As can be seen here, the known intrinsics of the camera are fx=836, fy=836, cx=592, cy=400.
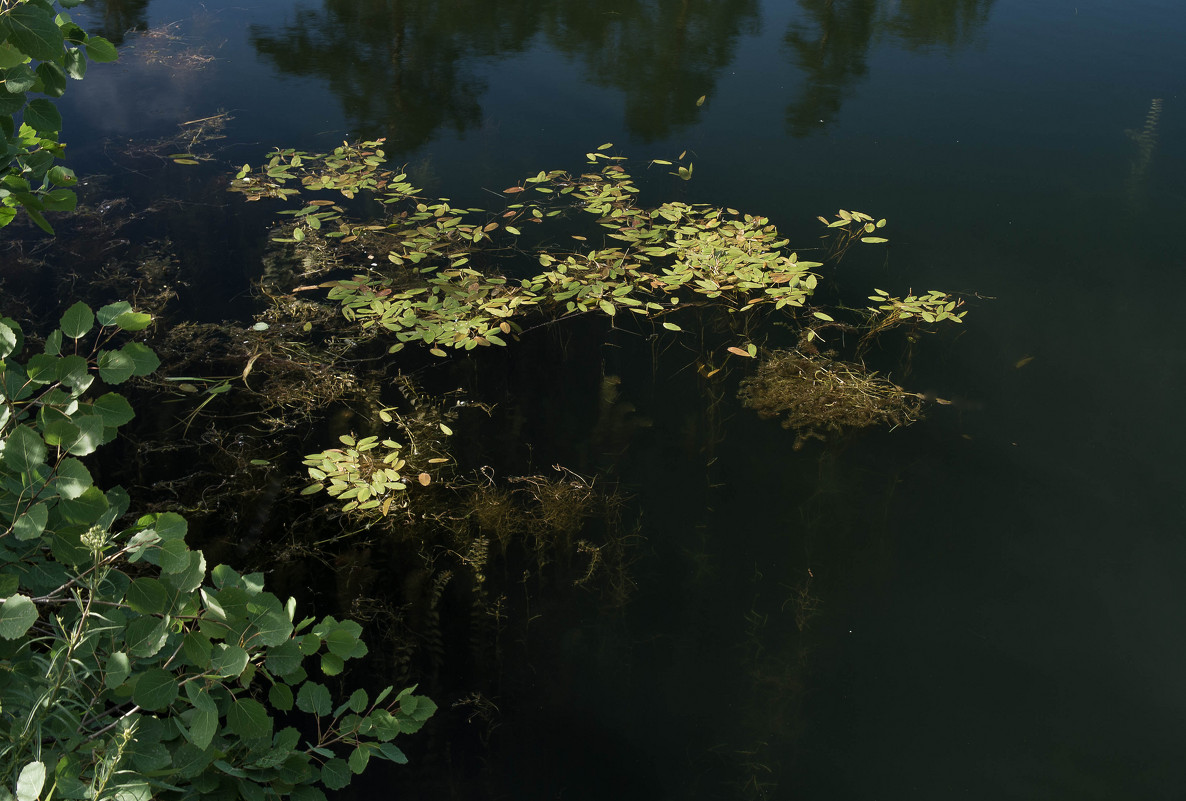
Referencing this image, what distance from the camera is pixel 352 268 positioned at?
2.88 meters

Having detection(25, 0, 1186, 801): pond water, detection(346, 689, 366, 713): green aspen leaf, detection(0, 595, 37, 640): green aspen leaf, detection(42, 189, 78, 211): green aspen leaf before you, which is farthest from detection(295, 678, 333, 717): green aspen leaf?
detection(42, 189, 78, 211): green aspen leaf

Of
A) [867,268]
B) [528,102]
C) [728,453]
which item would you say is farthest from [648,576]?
[528,102]

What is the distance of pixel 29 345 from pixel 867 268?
8.85ft

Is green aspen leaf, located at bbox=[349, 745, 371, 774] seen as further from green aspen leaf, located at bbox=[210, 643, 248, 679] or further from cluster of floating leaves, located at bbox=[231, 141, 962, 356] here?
cluster of floating leaves, located at bbox=[231, 141, 962, 356]

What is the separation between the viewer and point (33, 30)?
0.92m

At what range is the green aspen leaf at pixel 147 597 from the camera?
0.84 m

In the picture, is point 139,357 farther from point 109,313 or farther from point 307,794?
point 307,794

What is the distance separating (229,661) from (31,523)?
230 mm

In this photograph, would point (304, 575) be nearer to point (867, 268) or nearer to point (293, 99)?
point (867, 268)

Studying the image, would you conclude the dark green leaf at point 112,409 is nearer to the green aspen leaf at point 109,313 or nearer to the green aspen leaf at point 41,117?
the green aspen leaf at point 109,313

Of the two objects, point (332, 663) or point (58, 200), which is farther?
point (58, 200)

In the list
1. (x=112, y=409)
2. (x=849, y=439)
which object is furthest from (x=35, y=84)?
(x=849, y=439)

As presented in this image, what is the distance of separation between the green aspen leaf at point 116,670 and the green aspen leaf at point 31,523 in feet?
0.46

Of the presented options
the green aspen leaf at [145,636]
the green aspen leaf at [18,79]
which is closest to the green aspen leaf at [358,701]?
the green aspen leaf at [145,636]
